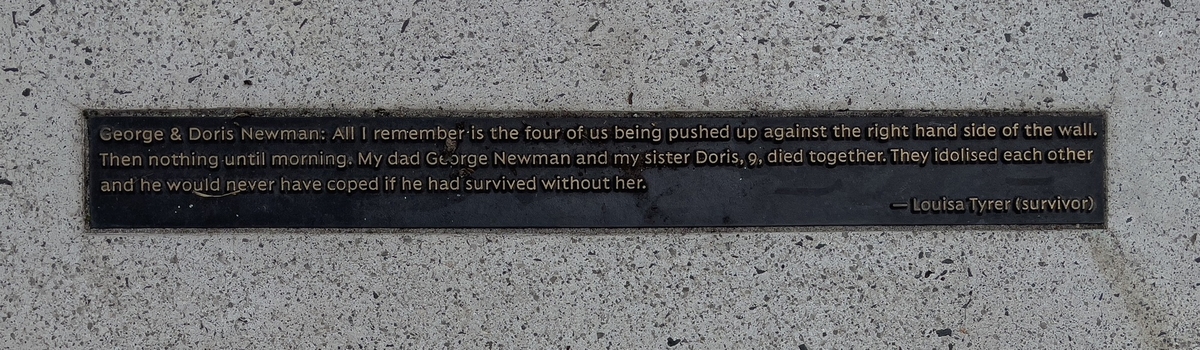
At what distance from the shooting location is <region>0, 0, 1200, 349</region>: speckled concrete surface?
2471mm

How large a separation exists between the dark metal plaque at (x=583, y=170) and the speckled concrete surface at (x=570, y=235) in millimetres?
71

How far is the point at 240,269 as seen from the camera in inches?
97.6

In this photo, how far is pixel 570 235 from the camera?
8.15ft

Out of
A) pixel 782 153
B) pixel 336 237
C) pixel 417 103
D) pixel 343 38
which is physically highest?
pixel 343 38

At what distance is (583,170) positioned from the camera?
2449mm

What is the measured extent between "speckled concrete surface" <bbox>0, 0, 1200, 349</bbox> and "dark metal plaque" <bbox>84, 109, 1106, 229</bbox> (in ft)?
0.23

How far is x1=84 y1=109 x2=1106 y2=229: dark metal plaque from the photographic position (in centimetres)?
243

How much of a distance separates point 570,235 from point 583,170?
0.77 feet

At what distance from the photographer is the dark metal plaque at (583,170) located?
7.97ft

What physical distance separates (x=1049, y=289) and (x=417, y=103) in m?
2.30

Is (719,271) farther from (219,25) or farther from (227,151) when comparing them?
(219,25)

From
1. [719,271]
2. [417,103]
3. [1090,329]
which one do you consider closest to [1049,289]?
[1090,329]

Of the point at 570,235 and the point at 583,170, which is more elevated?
the point at 583,170

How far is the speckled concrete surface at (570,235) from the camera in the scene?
2471mm
